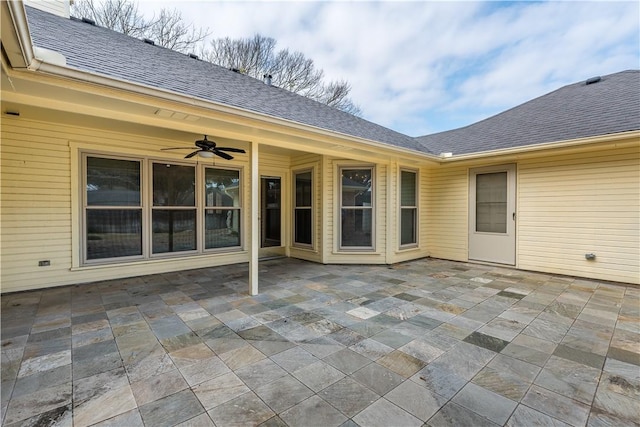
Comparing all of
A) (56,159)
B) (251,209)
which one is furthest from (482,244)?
(56,159)

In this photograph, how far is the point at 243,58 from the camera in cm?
1227

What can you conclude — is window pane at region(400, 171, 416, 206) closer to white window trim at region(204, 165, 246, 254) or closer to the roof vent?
white window trim at region(204, 165, 246, 254)

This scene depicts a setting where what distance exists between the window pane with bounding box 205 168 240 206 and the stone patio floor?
7.29ft

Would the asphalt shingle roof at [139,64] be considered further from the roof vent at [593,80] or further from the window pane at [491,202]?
the roof vent at [593,80]

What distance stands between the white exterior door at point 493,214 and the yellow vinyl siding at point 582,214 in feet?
0.56

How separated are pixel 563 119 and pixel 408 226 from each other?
12.4 ft

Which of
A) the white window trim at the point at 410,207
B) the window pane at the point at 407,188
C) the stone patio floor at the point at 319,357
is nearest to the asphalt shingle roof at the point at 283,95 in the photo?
the white window trim at the point at 410,207

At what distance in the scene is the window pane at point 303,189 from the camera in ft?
22.1

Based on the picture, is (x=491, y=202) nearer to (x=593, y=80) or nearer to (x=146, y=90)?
(x=593, y=80)

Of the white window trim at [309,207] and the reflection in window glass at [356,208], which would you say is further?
the white window trim at [309,207]

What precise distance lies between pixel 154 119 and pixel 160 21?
30.1 feet

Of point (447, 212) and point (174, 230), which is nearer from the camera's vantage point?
point (174, 230)

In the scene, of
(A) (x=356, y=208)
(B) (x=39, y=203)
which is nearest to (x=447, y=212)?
(A) (x=356, y=208)

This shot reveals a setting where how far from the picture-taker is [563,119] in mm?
5992
